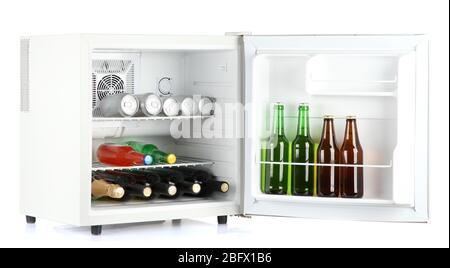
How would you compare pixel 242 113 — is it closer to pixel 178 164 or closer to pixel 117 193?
pixel 178 164

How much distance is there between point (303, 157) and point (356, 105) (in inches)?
13.1

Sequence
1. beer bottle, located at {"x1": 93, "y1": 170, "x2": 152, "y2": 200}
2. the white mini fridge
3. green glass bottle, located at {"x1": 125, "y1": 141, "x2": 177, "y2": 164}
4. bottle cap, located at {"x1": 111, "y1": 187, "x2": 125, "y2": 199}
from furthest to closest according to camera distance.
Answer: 1. green glass bottle, located at {"x1": 125, "y1": 141, "x2": 177, "y2": 164}
2. beer bottle, located at {"x1": 93, "y1": 170, "x2": 152, "y2": 200}
3. bottle cap, located at {"x1": 111, "y1": 187, "x2": 125, "y2": 199}
4. the white mini fridge

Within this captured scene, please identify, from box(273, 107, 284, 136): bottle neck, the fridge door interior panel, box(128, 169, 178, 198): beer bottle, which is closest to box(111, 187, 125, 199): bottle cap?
box(128, 169, 178, 198): beer bottle

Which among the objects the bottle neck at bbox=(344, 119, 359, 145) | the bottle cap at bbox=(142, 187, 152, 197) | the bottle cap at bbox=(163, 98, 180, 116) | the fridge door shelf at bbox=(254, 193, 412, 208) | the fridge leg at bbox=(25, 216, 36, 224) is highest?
the bottle cap at bbox=(163, 98, 180, 116)

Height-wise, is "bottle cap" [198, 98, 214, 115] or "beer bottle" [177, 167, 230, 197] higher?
"bottle cap" [198, 98, 214, 115]

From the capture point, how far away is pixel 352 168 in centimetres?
468

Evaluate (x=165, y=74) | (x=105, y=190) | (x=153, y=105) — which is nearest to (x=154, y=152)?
(x=153, y=105)

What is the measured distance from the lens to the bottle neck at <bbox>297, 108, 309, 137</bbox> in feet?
15.4

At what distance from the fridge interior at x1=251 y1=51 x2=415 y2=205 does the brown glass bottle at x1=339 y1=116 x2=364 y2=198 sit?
33 mm

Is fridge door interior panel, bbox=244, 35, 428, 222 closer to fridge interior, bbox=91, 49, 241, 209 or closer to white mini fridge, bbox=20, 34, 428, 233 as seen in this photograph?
white mini fridge, bbox=20, 34, 428, 233

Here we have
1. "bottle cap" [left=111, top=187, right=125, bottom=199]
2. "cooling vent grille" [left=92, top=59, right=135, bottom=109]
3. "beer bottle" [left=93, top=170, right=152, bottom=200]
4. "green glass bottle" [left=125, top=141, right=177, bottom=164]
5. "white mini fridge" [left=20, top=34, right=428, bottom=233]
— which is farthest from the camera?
"cooling vent grille" [left=92, top=59, right=135, bottom=109]

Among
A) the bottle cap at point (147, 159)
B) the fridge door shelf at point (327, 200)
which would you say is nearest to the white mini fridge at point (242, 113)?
the fridge door shelf at point (327, 200)

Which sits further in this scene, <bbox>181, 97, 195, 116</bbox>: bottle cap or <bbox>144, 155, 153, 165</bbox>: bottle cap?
<bbox>181, 97, 195, 116</bbox>: bottle cap

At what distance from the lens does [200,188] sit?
4.83 m
